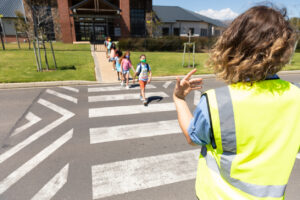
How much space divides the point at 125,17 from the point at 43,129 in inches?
1149

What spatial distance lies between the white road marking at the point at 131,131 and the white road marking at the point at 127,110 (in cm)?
91

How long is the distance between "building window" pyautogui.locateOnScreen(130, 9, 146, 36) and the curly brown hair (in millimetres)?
33018

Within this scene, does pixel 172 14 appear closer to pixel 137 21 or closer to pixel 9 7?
pixel 137 21

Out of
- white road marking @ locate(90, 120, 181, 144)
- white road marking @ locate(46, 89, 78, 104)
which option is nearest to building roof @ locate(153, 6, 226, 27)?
white road marking @ locate(46, 89, 78, 104)

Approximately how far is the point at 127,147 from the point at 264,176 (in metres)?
3.25

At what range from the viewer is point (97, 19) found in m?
30.9

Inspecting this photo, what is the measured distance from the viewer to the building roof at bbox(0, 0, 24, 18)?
34781mm

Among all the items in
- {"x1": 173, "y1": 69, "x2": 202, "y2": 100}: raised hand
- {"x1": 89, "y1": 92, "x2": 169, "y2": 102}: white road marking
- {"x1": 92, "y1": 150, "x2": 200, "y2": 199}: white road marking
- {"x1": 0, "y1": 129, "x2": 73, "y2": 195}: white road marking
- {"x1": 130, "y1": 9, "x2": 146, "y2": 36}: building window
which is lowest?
{"x1": 92, "y1": 150, "x2": 200, "y2": 199}: white road marking

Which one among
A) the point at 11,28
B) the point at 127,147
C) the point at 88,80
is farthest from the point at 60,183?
the point at 11,28

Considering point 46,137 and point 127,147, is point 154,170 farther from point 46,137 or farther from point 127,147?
point 46,137

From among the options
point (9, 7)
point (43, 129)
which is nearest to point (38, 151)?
point (43, 129)

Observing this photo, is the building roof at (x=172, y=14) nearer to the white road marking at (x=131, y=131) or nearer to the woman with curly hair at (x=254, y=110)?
the white road marking at (x=131, y=131)

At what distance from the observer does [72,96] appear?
7.45 meters

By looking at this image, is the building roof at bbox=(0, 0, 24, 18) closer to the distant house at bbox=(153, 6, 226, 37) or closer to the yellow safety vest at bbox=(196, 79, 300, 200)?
the distant house at bbox=(153, 6, 226, 37)
